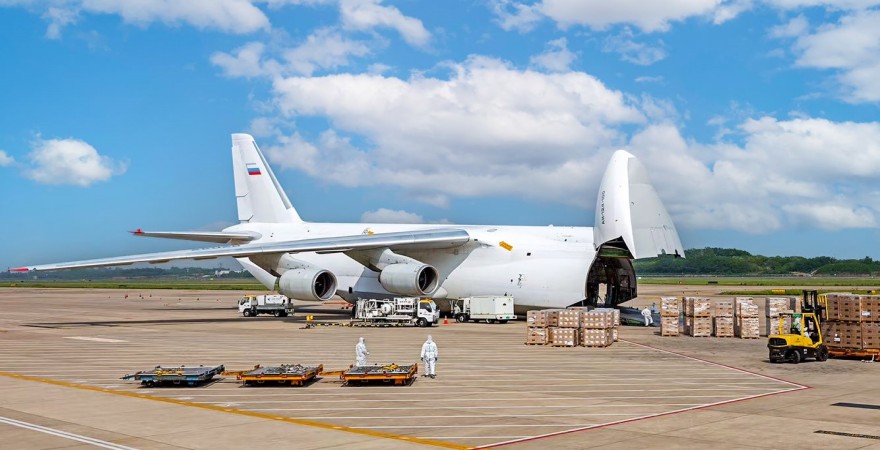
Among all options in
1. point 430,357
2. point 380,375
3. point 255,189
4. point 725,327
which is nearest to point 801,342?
point 725,327

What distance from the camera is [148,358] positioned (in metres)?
25.5

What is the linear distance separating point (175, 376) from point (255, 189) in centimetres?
3368

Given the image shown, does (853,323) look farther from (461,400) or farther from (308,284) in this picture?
(308,284)

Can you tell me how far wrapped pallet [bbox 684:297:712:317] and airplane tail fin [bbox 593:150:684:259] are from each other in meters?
2.59

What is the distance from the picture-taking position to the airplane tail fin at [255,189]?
5141 centimetres

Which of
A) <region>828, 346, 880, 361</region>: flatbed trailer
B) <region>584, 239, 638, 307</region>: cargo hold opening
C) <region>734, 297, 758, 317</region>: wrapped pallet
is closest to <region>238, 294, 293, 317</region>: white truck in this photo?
<region>584, 239, 638, 307</region>: cargo hold opening

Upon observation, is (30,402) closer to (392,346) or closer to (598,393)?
(598,393)

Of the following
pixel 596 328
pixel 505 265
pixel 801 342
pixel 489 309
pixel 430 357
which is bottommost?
pixel 430 357

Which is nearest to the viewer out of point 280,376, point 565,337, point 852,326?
point 280,376

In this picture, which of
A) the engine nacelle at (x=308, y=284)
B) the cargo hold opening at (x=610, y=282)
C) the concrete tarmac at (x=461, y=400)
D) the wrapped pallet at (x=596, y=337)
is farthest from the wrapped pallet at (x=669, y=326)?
the engine nacelle at (x=308, y=284)

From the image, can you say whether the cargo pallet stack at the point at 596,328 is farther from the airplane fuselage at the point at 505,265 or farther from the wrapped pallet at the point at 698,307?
the airplane fuselage at the point at 505,265

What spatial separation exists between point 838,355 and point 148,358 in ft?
70.5

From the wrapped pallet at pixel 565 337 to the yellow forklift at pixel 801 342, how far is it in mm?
7009

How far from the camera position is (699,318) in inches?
1319
